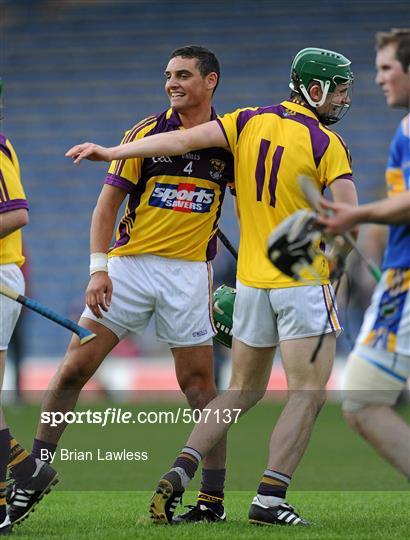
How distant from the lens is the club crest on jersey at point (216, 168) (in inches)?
226

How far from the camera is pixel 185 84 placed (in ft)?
18.9

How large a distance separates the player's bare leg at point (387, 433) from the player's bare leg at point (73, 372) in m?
1.67

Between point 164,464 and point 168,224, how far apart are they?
3.10 m

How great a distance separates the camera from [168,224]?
5.75 meters

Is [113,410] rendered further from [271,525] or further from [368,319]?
[368,319]

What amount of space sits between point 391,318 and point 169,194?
67.6 inches

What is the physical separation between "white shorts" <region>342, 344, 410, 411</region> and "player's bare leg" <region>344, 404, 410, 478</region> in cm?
3

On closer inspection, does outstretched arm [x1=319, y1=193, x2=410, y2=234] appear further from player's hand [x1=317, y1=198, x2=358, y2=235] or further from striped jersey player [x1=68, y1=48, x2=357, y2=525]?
striped jersey player [x1=68, y1=48, x2=357, y2=525]

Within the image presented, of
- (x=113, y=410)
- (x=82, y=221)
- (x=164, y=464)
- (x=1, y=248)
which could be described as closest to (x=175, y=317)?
(x=1, y=248)

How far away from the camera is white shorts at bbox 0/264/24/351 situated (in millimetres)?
4988

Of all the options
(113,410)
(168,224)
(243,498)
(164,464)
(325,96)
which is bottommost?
(113,410)

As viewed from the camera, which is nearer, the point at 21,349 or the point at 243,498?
the point at 243,498

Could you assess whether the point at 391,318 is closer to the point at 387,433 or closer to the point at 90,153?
the point at 387,433

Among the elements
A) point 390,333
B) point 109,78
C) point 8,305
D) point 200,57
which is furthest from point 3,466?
point 109,78
